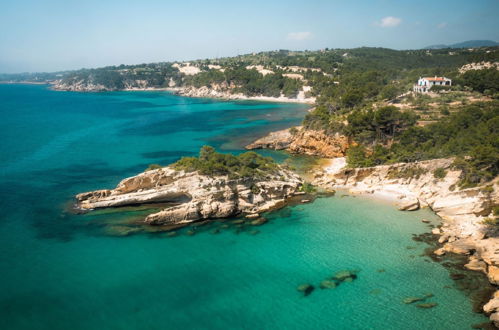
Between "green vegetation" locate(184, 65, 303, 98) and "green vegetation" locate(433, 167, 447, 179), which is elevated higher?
"green vegetation" locate(184, 65, 303, 98)

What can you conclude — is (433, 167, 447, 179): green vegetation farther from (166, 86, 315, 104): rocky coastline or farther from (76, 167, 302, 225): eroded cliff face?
(166, 86, 315, 104): rocky coastline

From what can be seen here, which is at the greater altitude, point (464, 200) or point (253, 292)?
point (464, 200)

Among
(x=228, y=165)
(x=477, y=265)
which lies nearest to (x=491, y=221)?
(x=477, y=265)

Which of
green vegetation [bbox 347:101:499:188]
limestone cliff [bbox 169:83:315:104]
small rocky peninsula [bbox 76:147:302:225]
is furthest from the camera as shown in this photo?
limestone cliff [bbox 169:83:315:104]

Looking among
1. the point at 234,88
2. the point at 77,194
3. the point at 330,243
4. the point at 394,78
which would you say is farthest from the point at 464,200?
the point at 234,88

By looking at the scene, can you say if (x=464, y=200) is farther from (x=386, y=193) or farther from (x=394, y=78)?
(x=394, y=78)

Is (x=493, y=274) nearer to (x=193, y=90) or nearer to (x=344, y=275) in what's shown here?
(x=344, y=275)

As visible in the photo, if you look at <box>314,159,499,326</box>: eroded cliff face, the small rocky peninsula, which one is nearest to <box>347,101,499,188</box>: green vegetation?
<box>314,159,499,326</box>: eroded cliff face
